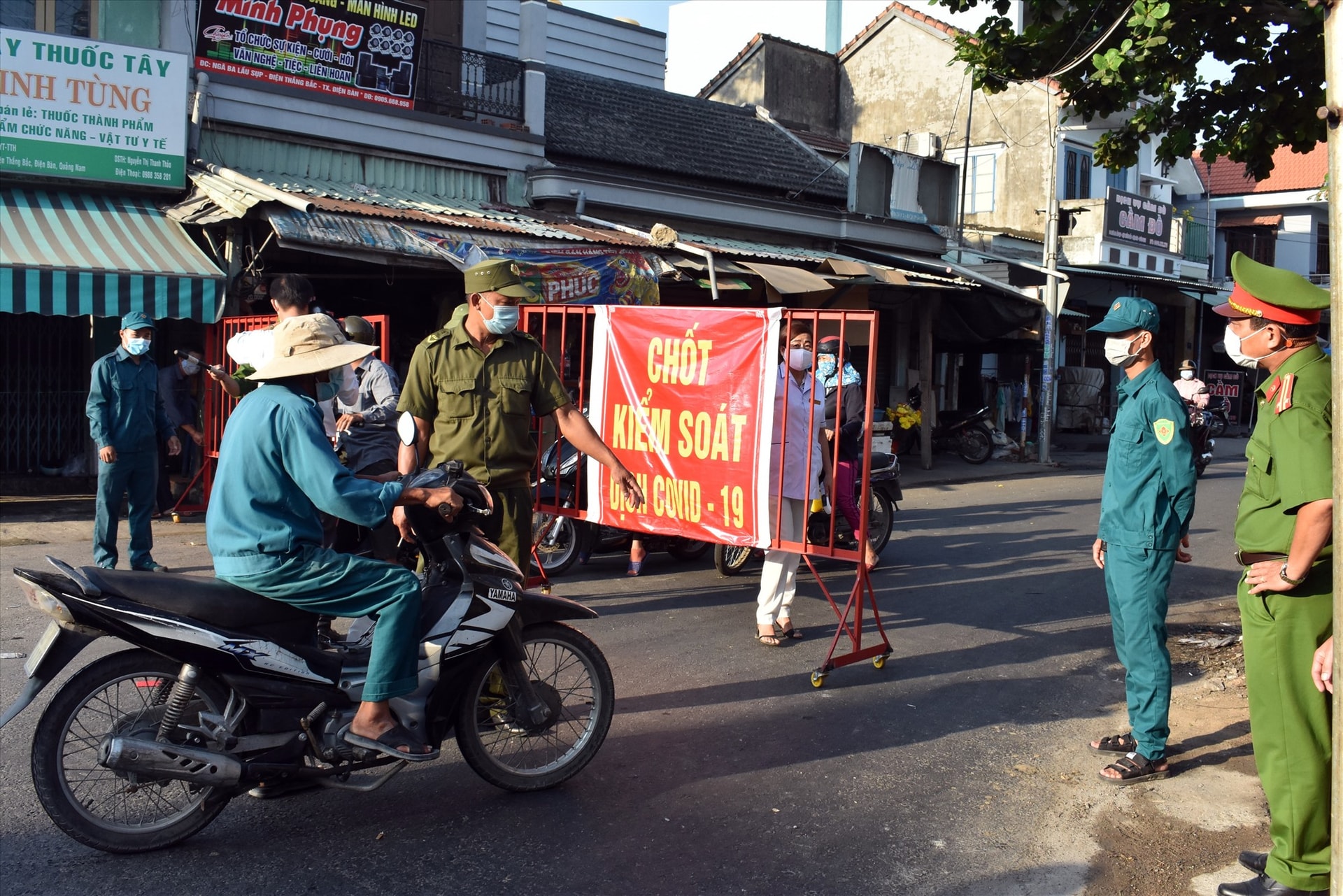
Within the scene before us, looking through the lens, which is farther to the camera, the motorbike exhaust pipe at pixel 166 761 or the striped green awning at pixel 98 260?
the striped green awning at pixel 98 260

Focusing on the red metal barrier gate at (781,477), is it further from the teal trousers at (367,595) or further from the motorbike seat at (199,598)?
the motorbike seat at (199,598)

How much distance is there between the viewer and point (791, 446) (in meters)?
6.53

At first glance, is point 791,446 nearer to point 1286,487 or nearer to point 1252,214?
point 1286,487

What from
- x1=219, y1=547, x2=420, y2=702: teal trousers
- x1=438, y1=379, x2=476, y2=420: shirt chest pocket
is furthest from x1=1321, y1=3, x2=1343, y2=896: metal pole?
x1=438, y1=379, x2=476, y2=420: shirt chest pocket

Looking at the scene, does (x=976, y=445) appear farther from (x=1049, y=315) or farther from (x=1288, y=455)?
(x=1288, y=455)

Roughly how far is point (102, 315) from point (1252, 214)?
34986 mm

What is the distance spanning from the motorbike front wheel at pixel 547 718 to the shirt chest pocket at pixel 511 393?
112cm

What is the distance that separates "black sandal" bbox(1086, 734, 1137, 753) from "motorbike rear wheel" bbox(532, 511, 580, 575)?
181 inches

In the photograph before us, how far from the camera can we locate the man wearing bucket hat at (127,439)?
25.8ft

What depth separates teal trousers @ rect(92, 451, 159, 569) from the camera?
7.92 meters

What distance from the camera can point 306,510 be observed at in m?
3.82

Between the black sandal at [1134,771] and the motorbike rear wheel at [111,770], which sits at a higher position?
the motorbike rear wheel at [111,770]

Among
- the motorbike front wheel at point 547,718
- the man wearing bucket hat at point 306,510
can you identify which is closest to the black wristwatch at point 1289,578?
the motorbike front wheel at point 547,718

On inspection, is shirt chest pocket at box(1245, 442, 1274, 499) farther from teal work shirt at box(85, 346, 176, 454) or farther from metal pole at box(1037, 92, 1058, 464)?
metal pole at box(1037, 92, 1058, 464)
